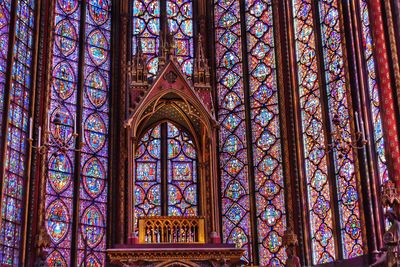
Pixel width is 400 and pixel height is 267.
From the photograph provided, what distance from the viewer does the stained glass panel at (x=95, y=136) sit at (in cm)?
1532

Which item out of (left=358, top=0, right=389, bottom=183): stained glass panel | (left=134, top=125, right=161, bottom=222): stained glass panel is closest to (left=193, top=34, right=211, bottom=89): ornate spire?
(left=134, top=125, right=161, bottom=222): stained glass panel

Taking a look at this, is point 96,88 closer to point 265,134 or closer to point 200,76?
point 200,76

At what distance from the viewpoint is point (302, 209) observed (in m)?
14.9

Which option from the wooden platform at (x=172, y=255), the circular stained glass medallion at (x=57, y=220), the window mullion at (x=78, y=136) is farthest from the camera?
the window mullion at (x=78, y=136)

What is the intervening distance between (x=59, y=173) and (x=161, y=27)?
4775mm

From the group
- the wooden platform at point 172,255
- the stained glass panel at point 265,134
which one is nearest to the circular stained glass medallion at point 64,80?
the stained glass panel at point 265,134

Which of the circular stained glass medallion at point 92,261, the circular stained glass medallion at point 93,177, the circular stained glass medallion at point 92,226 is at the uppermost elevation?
the circular stained glass medallion at point 93,177

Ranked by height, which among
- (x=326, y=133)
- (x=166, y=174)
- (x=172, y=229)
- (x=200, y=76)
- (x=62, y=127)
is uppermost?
(x=200, y=76)

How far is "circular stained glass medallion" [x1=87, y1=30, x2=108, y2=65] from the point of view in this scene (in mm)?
16859

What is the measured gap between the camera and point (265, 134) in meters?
16.1

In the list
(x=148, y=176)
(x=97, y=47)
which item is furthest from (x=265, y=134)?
(x=97, y=47)

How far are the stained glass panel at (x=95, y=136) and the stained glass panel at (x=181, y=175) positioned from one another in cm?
149

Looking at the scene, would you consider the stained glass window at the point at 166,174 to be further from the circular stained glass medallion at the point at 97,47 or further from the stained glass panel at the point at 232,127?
the circular stained glass medallion at the point at 97,47

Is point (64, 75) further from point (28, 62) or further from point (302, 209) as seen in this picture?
point (302, 209)
